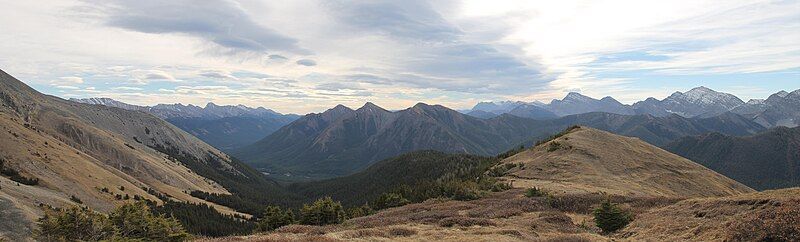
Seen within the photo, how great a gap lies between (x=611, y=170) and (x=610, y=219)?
188 ft

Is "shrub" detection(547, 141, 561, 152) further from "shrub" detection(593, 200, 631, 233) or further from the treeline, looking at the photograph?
the treeline

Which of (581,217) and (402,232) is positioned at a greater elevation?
(402,232)

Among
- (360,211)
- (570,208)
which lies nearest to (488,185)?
(360,211)

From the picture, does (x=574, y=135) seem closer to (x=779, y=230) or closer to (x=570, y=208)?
(x=570, y=208)

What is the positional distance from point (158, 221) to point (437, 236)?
2284 cm

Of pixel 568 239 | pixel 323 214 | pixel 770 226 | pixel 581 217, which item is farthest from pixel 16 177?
pixel 770 226

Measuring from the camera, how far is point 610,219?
104 feet

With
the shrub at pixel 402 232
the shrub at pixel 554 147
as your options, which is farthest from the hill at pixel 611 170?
the shrub at pixel 402 232

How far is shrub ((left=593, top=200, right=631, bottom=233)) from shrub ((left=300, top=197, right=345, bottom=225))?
87.0 feet

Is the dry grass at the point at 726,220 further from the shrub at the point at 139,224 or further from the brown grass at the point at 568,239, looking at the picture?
the shrub at the point at 139,224

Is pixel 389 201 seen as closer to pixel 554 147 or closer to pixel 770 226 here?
pixel 554 147

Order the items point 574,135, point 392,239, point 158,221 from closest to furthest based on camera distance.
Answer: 1. point 392,239
2. point 158,221
3. point 574,135

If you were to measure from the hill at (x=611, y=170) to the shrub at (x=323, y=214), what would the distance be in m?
29.0

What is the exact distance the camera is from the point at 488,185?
69.9m
